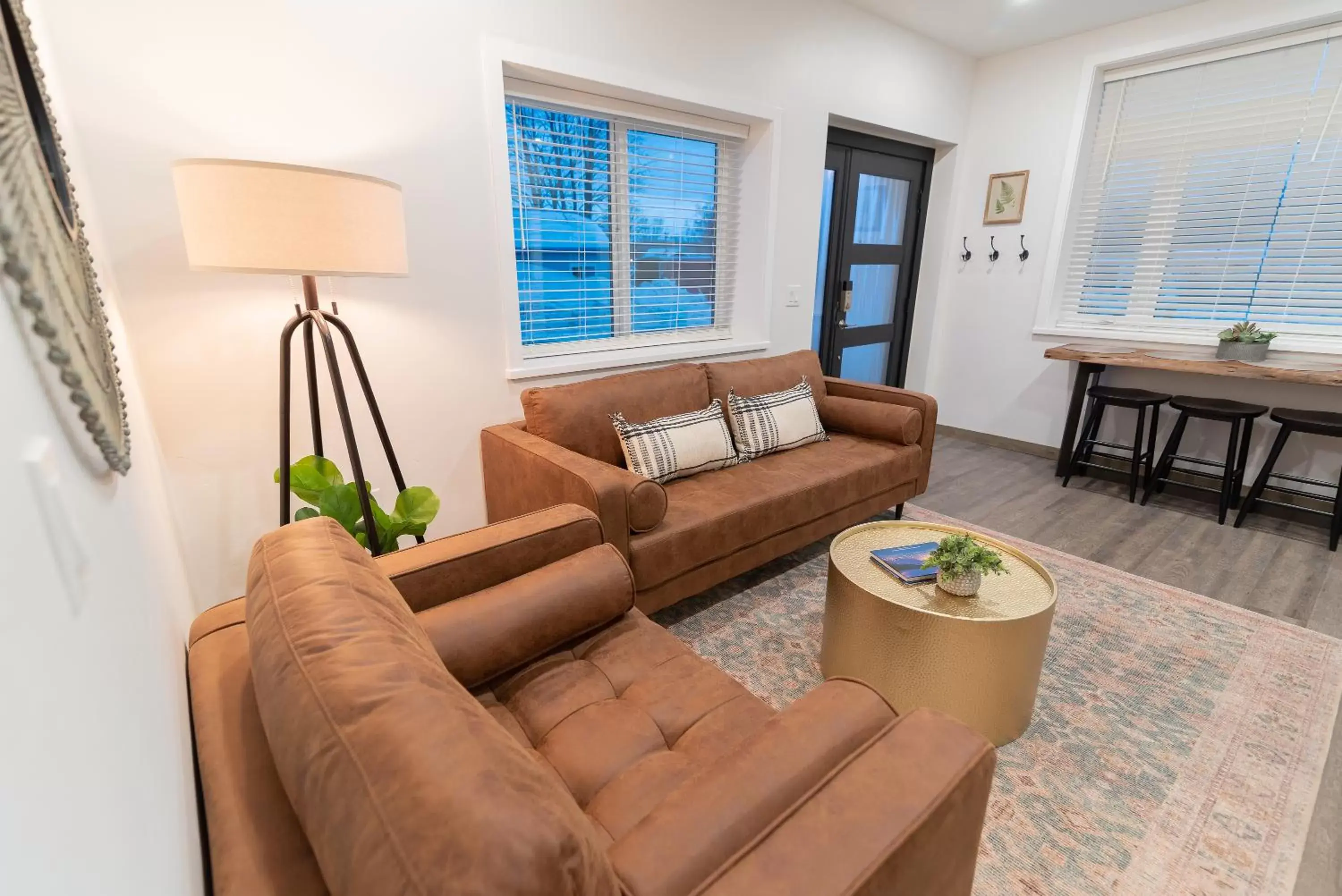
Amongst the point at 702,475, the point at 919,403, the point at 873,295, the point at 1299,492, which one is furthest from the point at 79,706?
the point at 1299,492

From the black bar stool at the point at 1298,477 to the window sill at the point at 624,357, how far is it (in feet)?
8.63

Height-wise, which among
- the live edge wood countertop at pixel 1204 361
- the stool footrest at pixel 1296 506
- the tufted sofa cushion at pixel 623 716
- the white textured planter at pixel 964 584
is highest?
the live edge wood countertop at pixel 1204 361

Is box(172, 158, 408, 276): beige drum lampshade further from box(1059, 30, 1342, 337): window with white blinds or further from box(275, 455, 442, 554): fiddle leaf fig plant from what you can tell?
box(1059, 30, 1342, 337): window with white blinds

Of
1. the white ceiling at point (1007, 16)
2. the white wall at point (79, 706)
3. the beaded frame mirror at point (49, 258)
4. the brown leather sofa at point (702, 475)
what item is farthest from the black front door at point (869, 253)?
the white wall at point (79, 706)

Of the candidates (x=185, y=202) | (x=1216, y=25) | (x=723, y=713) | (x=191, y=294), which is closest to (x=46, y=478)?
(x=723, y=713)

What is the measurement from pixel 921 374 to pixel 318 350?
Answer: 428 centimetres

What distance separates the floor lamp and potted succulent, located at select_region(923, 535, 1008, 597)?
1.73 metres

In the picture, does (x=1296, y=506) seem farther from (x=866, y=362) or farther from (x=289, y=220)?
(x=289, y=220)

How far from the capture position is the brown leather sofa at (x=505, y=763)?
0.56 meters

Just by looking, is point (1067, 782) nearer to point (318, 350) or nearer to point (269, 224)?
point (269, 224)

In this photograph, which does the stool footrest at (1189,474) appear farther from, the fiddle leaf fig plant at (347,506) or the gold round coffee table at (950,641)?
the fiddle leaf fig plant at (347,506)

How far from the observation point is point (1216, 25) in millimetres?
3205

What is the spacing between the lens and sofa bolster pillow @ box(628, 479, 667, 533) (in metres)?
1.95

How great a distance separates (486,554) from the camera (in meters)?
1.47
